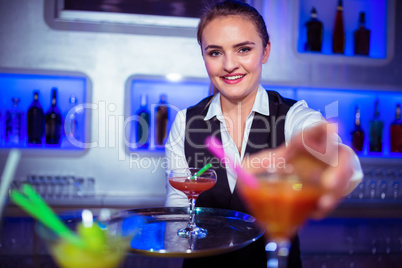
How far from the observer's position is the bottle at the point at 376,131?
2611mm

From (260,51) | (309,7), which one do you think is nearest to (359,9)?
(309,7)

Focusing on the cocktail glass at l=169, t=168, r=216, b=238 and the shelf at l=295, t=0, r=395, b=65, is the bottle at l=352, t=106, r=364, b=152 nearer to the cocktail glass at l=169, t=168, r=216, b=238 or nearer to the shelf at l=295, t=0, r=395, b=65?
the shelf at l=295, t=0, r=395, b=65

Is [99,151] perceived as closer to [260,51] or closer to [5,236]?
[5,236]

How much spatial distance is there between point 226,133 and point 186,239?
2.26 feet

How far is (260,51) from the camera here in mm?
1575

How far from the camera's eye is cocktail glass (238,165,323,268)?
2.14ft

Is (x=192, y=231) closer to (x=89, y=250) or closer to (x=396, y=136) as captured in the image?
(x=89, y=250)

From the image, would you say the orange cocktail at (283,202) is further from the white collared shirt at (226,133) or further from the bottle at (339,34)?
the bottle at (339,34)

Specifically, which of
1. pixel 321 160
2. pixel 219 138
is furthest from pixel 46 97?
pixel 321 160

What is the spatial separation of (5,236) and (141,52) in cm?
131

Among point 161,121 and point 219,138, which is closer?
point 219,138

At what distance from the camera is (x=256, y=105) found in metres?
1.70

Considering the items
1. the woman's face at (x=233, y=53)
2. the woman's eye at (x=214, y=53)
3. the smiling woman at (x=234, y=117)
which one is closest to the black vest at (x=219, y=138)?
the smiling woman at (x=234, y=117)

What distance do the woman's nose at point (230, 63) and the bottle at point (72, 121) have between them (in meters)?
1.37
